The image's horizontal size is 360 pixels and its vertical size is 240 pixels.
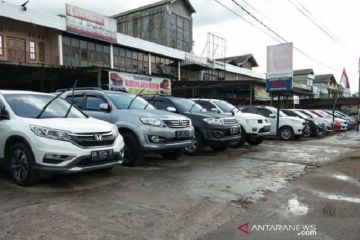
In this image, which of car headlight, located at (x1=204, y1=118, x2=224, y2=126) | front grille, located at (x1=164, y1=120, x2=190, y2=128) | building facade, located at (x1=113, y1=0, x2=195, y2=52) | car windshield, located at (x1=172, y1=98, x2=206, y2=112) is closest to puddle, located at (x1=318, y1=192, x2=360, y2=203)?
front grille, located at (x1=164, y1=120, x2=190, y2=128)

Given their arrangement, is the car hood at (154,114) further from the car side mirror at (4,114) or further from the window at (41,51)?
the window at (41,51)

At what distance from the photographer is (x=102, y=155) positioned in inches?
248

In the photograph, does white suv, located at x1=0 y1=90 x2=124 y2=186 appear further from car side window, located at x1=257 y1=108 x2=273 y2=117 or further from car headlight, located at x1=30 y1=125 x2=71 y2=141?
car side window, located at x1=257 y1=108 x2=273 y2=117

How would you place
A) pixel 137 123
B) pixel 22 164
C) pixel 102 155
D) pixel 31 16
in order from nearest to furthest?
pixel 22 164
pixel 102 155
pixel 137 123
pixel 31 16

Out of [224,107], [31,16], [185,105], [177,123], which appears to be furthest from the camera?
[31,16]

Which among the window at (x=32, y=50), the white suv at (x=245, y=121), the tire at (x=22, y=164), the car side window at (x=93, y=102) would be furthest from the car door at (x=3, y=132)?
the window at (x=32, y=50)

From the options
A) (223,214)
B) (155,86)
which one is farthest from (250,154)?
(155,86)

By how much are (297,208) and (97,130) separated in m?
3.63

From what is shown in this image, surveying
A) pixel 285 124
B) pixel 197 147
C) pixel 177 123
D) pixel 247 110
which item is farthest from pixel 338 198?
pixel 285 124

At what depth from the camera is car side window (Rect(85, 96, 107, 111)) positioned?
9.00 meters

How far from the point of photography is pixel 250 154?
1103 cm

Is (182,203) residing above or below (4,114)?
below

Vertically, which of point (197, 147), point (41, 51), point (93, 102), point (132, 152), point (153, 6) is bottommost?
point (197, 147)

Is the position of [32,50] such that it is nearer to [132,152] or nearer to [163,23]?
[163,23]
